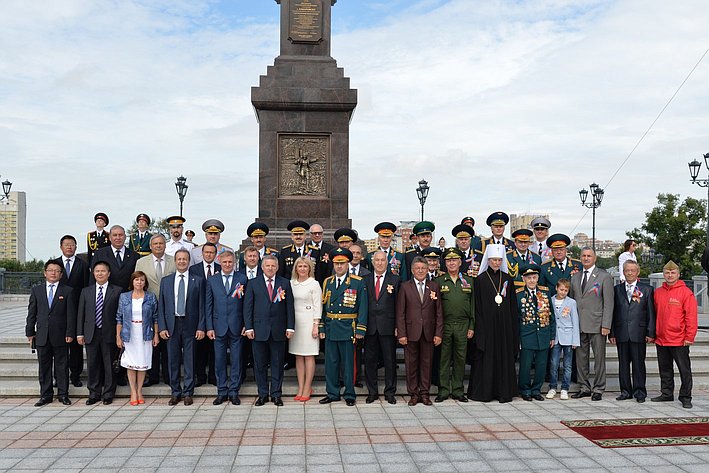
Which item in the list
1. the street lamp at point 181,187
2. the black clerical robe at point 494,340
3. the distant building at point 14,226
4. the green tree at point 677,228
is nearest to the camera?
the black clerical robe at point 494,340

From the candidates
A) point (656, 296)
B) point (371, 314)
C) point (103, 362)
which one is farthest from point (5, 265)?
point (656, 296)

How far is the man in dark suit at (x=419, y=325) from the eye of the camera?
7.73 meters

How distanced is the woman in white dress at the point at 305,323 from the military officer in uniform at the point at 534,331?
260 centimetres

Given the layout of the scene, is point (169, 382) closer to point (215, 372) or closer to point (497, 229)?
point (215, 372)

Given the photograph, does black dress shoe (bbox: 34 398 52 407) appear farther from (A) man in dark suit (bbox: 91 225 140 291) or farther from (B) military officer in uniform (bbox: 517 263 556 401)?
(B) military officer in uniform (bbox: 517 263 556 401)

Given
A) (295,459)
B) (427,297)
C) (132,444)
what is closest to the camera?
(295,459)

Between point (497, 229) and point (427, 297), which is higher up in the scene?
point (497, 229)

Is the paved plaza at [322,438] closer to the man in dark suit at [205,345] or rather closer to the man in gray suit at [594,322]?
the man in gray suit at [594,322]

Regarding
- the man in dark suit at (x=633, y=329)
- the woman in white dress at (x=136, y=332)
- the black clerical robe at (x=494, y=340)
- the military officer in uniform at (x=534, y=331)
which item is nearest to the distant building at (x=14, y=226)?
the woman in white dress at (x=136, y=332)

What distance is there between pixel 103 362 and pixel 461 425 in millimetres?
4414

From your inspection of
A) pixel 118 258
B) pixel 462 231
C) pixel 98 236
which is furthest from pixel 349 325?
pixel 98 236

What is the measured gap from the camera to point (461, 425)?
676 centimetres

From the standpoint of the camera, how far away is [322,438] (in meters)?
6.22

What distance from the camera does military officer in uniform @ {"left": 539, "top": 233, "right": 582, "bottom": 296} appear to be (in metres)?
8.62
